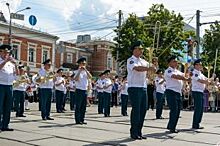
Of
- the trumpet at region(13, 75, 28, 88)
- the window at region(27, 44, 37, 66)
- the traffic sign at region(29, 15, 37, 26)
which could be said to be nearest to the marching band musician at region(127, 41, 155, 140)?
the trumpet at region(13, 75, 28, 88)

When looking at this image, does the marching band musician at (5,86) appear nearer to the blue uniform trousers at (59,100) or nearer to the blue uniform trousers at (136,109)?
the blue uniform trousers at (136,109)

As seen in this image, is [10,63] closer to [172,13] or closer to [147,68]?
[147,68]

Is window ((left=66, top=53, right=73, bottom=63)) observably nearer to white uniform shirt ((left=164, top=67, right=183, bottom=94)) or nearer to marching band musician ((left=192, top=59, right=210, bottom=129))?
marching band musician ((left=192, top=59, right=210, bottom=129))

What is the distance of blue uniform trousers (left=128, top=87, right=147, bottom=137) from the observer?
31.0ft

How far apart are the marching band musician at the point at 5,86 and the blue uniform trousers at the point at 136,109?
320cm

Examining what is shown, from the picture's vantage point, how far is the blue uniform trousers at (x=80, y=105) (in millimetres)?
12633

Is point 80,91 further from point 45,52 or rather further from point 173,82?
point 45,52

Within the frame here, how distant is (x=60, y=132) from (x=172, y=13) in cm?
3431

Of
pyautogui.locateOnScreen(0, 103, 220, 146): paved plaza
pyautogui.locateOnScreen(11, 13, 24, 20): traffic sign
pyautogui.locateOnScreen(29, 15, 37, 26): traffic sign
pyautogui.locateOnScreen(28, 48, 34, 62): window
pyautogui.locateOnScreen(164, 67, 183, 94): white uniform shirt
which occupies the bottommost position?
pyautogui.locateOnScreen(0, 103, 220, 146): paved plaza

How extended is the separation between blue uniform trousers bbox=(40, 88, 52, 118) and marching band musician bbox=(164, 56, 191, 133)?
462 cm

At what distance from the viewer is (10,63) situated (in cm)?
1080

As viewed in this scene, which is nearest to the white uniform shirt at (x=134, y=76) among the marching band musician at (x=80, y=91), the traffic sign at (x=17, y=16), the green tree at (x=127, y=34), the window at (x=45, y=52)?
the marching band musician at (x=80, y=91)

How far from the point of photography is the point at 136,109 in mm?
9484

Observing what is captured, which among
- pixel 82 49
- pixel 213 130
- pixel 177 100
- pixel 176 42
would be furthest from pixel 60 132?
pixel 82 49
